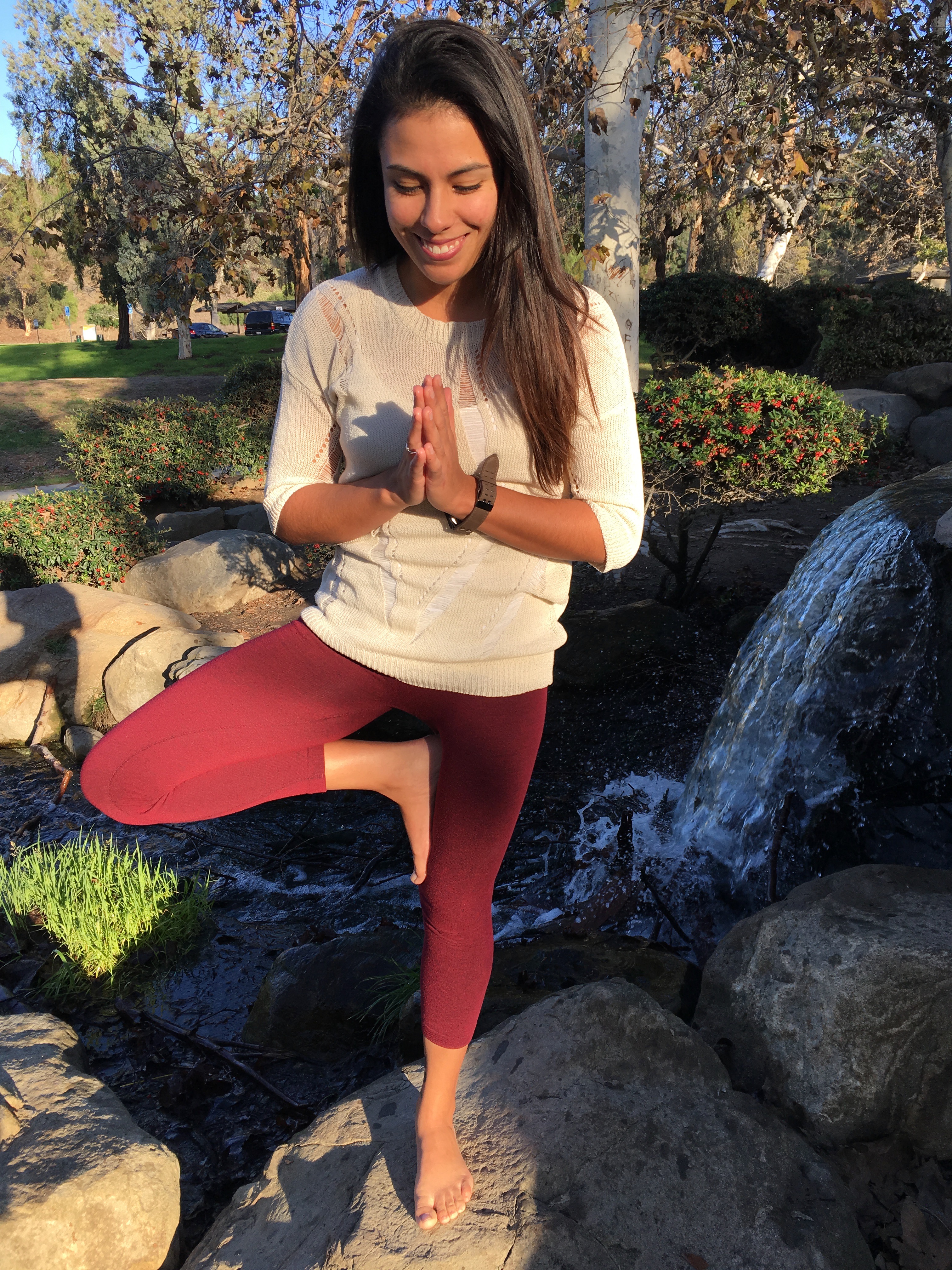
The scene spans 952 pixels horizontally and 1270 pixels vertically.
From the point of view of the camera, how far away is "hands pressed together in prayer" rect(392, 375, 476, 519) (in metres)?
1.47

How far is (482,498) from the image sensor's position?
5.17ft

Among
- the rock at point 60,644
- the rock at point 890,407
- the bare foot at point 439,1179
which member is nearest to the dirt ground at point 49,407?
the rock at point 60,644

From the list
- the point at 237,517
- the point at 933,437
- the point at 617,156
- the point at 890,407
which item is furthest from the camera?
the point at 890,407

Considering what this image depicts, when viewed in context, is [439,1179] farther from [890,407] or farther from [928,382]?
[928,382]

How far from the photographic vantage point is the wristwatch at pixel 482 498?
5.18 ft

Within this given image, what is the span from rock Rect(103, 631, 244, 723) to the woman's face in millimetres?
4588

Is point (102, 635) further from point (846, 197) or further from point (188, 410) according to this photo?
point (846, 197)

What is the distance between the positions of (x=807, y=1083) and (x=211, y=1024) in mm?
2064

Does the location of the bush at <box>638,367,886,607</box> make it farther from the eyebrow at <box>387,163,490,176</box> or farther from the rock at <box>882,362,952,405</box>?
the rock at <box>882,362,952,405</box>

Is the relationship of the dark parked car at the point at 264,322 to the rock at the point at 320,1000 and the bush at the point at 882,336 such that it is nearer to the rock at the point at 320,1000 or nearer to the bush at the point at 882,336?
the bush at the point at 882,336

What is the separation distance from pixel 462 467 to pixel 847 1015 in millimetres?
1677

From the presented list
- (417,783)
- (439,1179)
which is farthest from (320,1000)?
(417,783)

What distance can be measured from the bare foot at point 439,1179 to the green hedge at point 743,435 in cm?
465

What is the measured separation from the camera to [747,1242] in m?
1.77
